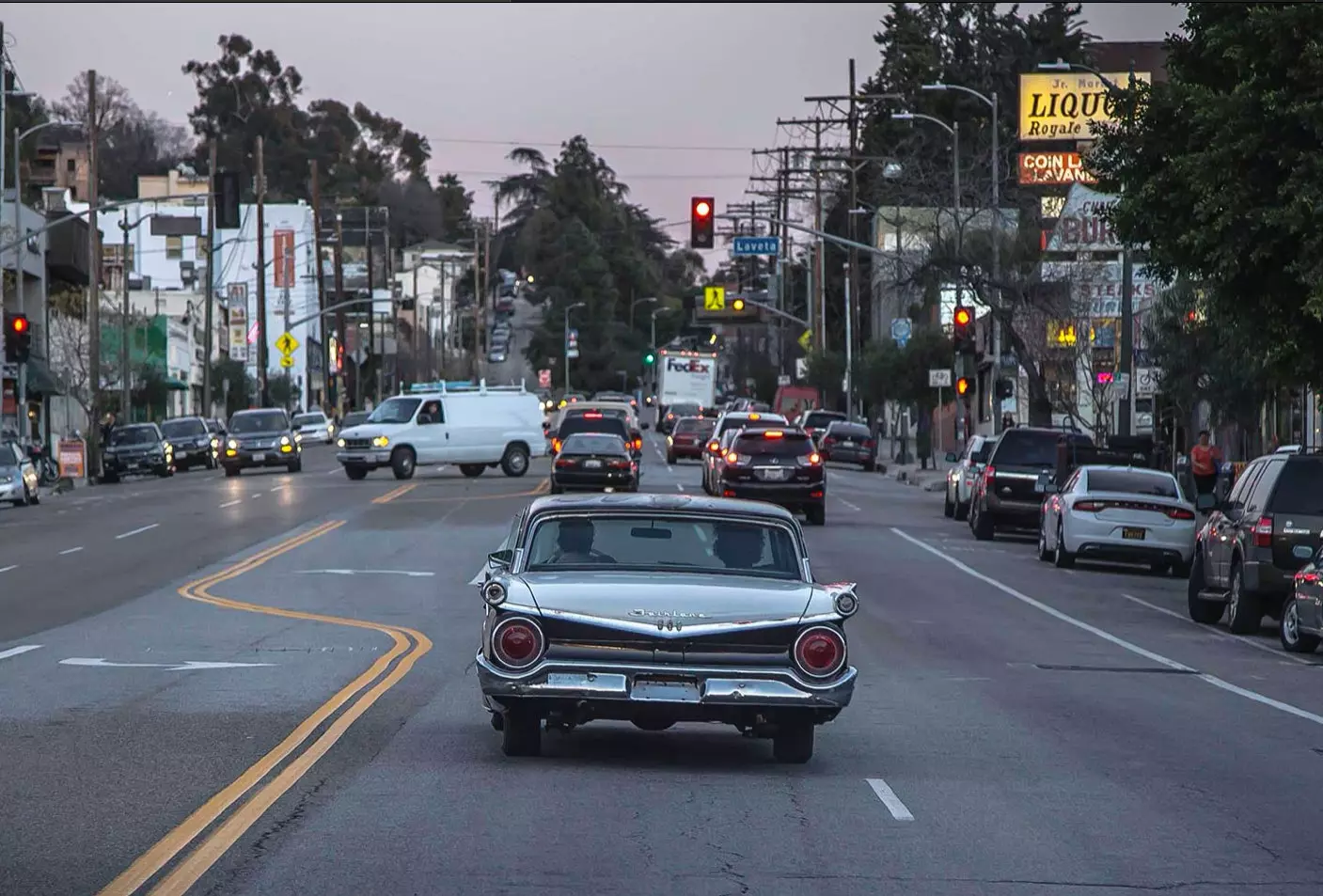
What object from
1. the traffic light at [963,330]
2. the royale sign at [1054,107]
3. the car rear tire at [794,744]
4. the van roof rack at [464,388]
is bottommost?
the car rear tire at [794,744]

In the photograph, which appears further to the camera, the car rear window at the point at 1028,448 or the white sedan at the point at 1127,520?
the car rear window at the point at 1028,448

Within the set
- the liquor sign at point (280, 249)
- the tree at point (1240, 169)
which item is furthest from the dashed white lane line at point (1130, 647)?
the liquor sign at point (280, 249)

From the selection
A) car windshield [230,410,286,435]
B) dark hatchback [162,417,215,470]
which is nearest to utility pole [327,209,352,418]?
dark hatchback [162,417,215,470]

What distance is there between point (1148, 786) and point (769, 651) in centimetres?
233

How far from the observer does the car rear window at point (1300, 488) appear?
21391 millimetres

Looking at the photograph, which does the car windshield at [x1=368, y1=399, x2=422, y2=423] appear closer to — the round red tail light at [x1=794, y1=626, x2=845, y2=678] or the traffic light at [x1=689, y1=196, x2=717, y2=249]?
the traffic light at [x1=689, y1=196, x2=717, y2=249]

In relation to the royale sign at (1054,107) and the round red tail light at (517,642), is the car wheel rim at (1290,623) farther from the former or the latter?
the royale sign at (1054,107)

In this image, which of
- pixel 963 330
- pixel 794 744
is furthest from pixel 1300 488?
pixel 963 330

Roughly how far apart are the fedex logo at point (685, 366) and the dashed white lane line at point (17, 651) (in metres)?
88.8

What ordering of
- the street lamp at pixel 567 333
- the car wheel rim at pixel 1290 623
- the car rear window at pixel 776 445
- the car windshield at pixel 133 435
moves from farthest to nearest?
1. the street lamp at pixel 567 333
2. the car windshield at pixel 133 435
3. the car rear window at pixel 776 445
4. the car wheel rim at pixel 1290 623

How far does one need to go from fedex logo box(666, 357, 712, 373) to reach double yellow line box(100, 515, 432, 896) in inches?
3427

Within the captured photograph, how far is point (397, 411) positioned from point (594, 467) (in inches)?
534

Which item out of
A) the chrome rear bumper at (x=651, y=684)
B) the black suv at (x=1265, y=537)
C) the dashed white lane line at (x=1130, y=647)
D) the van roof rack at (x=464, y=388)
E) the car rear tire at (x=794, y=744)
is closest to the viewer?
the chrome rear bumper at (x=651, y=684)

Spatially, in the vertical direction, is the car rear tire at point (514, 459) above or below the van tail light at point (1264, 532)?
below
